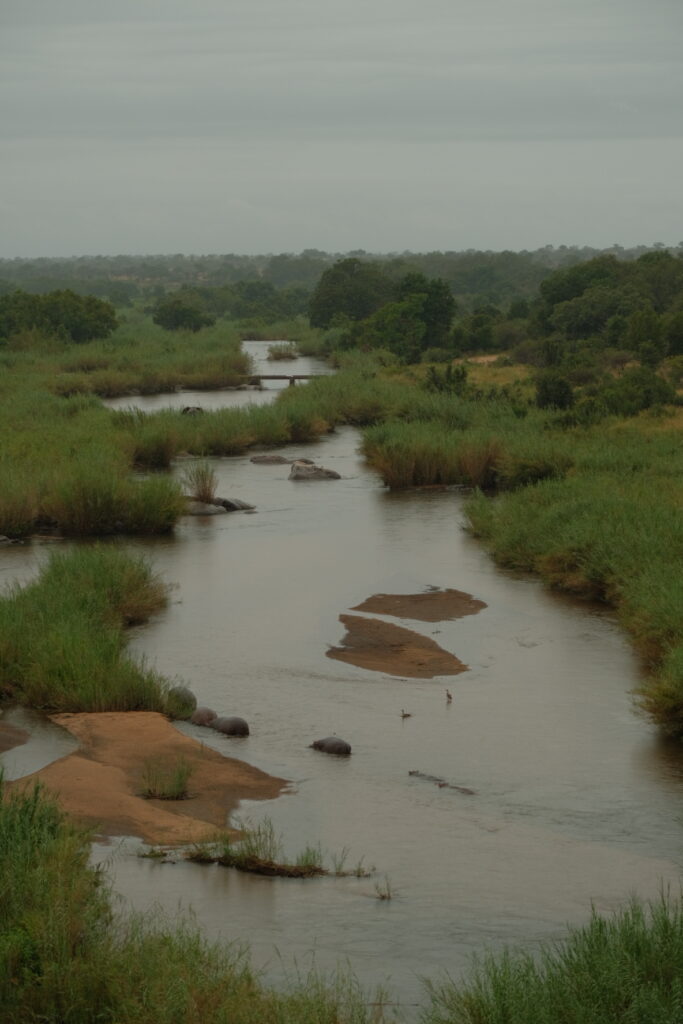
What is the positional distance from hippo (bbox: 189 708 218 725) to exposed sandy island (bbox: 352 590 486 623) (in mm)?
3680

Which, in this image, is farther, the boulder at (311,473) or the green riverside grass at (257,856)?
the boulder at (311,473)

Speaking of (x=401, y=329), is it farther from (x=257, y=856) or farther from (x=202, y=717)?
(x=257, y=856)

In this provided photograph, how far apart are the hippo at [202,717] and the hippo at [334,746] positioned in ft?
3.26

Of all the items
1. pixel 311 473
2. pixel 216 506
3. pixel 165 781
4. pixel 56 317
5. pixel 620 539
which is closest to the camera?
pixel 165 781

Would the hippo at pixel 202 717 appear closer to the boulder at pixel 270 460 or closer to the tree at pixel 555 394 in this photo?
the boulder at pixel 270 460

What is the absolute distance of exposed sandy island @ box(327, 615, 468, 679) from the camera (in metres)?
11.9

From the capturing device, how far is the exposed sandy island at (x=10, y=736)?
962 centimetres

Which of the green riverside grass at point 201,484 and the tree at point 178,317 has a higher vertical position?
the tree at point 178,317

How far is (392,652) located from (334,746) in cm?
285

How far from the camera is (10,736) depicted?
981 centimetres

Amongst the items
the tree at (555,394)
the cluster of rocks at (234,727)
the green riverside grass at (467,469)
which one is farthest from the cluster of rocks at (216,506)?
the cluster of rocks at (234,727)

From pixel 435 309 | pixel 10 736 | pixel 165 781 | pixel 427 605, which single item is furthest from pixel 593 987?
pixel 435 309

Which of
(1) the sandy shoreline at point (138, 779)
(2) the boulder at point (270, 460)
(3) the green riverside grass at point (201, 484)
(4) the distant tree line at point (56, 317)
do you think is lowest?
(2) the boulder at point (270, 460)

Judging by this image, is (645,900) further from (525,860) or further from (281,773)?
(281,773)
